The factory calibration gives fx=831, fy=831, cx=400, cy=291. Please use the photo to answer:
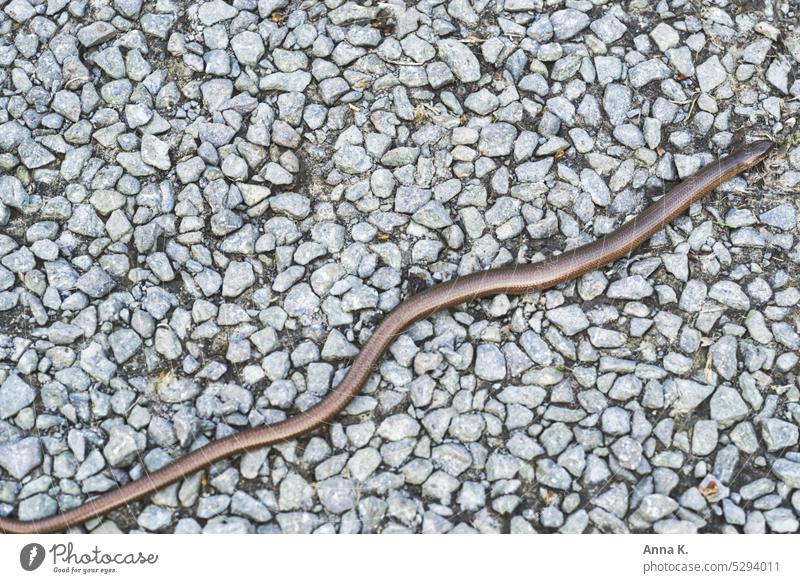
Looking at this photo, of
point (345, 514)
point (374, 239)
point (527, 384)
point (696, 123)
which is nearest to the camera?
point (345, 514)

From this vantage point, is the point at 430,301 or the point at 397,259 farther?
the point at 397,259

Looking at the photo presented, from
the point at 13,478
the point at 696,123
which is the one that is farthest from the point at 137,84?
the point at 696,123

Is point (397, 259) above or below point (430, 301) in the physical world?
above

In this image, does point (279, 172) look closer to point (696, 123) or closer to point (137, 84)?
point (137, 84)
